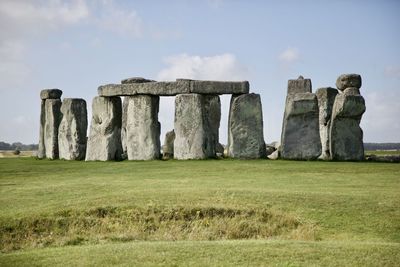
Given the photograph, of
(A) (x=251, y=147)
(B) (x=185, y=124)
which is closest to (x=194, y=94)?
(B) (x=185, y=124)

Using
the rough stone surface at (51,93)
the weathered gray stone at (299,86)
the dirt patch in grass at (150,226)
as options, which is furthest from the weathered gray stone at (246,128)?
the rough stone surface at (51,93)

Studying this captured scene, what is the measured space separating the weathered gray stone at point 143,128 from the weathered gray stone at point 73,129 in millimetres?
3082

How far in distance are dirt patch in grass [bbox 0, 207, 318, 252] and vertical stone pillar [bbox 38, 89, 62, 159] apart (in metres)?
15.1

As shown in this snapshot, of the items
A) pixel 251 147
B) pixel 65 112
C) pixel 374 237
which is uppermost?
pixel 65 112

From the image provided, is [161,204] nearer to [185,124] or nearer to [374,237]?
[374,237]

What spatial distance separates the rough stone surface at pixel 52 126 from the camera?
2983 cm

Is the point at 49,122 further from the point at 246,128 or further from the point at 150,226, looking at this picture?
the point at 150,226

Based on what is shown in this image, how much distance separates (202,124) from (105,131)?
475 centimetres

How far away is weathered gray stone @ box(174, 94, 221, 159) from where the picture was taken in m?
25.0

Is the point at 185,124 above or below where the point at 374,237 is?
above

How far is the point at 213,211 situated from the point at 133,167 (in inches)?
343

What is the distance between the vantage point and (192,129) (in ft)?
82.4

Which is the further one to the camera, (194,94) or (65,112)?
(65,112)

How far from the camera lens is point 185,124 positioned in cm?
2523
